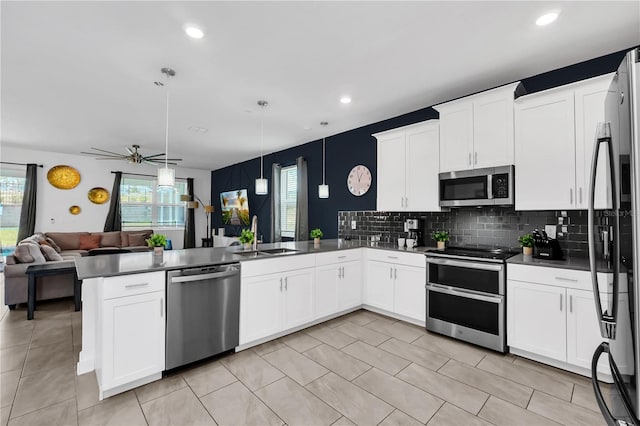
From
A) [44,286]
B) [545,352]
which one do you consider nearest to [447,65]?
[545,352]

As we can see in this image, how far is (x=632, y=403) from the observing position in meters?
0.88

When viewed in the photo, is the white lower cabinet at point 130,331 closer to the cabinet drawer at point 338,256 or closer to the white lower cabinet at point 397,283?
the cabinet drawer at point 338,256

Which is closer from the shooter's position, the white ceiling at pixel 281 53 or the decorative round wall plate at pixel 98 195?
the white ceiling at pixel 281 53

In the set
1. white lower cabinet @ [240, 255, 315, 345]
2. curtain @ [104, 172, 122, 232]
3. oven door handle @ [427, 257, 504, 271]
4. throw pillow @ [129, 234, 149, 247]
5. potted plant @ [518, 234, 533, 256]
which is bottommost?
white lower cabinet @ [240, 255, 315, 345]

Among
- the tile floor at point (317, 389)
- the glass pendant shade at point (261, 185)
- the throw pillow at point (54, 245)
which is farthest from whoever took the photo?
the throw pillow at point (54, 245)

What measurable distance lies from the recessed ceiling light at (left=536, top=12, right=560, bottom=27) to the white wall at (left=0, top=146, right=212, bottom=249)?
351 inches

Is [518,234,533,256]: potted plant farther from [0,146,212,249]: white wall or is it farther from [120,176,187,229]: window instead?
[0,146,212,249]: white wall

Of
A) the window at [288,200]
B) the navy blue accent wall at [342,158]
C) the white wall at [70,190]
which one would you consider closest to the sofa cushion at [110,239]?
the white wall at [70,190]

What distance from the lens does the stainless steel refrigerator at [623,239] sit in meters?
0.84

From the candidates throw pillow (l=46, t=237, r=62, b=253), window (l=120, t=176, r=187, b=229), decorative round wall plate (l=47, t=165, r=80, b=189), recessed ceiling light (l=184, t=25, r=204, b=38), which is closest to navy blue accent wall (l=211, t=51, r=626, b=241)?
recessed ceiling light (l=184, t=25, r=204, b=38)

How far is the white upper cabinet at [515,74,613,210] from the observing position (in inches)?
96.9

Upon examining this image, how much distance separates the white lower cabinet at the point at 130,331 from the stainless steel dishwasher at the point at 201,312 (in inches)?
3.1

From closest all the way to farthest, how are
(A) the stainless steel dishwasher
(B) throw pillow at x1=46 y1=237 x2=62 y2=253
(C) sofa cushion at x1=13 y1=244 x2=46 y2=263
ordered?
(A) the stainless steel dishwasher → (C) sofa cushion at x1=13 y1=244 x2=46 y2=263 → (B) throw pillow at x1=46 y1=237 x2=62 y2=253

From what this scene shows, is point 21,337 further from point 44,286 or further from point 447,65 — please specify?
point 447,65
